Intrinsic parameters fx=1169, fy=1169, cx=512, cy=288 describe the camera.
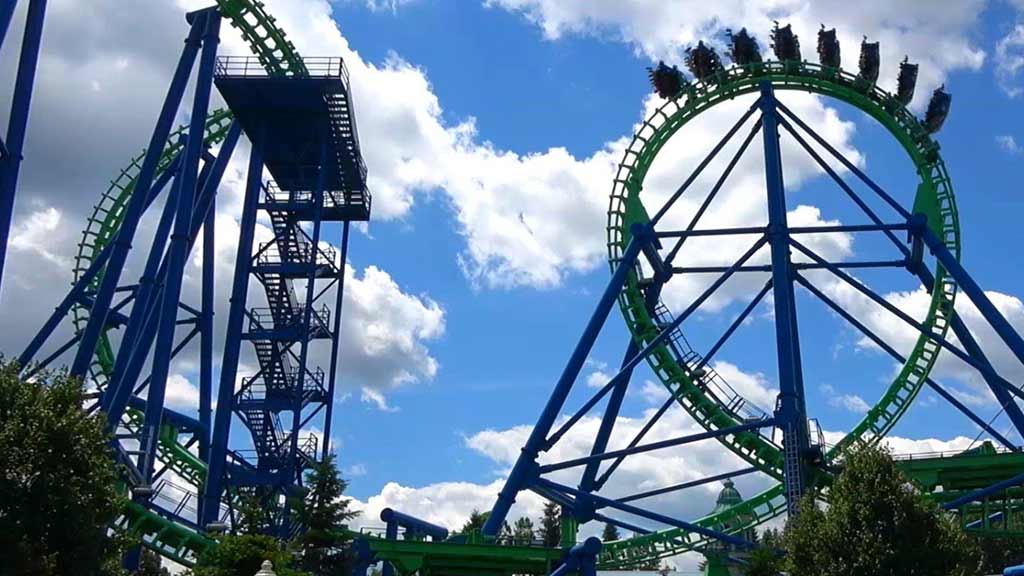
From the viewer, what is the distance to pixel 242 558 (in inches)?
712

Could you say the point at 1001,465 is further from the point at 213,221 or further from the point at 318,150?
the point at 213,221

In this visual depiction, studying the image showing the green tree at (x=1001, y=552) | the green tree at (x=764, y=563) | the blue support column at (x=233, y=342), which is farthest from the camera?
the green tree at (x=1001, y=552)

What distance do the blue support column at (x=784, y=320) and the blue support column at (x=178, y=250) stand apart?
11913 mm

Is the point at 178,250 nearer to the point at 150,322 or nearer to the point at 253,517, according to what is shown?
the point at 150,322

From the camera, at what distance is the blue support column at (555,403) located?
75.5 ft

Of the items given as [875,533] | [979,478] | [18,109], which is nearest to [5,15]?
[18,109]

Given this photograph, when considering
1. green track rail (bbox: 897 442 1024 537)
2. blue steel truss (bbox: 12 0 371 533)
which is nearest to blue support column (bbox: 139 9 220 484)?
blue steel truss (bbox: 12 0 371 533)

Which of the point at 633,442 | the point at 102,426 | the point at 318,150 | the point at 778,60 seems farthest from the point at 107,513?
the point at 778,60

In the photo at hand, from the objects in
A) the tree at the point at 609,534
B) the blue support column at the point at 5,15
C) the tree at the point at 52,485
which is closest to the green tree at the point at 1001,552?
the tree at the point at 609,534

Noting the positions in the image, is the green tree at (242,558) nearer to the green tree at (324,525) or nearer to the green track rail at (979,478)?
the green tree at (324,525)

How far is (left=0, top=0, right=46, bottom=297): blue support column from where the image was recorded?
53.7 ft

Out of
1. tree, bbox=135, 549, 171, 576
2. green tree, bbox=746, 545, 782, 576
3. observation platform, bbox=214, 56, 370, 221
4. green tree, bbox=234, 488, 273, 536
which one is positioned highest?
observation platform, bbox=214, 56, 370, 221

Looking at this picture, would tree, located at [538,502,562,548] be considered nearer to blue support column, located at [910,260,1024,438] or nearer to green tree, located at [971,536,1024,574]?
green tree, located at [971,536,1024,574]

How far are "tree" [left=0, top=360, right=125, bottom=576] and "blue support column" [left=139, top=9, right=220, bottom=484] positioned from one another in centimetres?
673
